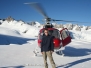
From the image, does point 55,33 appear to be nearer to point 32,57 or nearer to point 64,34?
point 64,34

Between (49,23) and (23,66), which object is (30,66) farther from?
(49,23)

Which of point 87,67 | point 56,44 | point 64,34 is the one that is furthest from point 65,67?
point 64,34

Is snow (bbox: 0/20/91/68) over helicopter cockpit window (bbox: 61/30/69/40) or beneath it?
beneath

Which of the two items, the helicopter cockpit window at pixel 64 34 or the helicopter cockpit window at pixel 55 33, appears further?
the helicopter cockpit window at pixel 64 34

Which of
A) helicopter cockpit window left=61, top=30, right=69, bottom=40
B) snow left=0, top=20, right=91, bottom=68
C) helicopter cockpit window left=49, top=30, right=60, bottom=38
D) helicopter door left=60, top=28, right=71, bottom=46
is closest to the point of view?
snow left=0, top=20, right=91, bottom=68

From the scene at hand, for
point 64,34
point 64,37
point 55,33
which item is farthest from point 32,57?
point 64,34

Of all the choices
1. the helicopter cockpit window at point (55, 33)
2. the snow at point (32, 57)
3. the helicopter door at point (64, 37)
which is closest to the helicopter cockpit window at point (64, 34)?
the helicopter door at point (64, 37)

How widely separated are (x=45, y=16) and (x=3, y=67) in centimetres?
438

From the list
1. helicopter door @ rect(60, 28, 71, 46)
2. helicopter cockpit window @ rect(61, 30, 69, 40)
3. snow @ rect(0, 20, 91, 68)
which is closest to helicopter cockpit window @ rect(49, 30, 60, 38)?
helicopter door @ rect(60, 28, 71, 46)

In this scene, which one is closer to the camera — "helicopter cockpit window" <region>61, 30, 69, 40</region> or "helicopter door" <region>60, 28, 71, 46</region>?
"helicopter door" <region>60, 28, 71, 46</region>

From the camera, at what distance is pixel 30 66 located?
7.78 m

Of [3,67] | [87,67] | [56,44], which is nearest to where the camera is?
[3,67]

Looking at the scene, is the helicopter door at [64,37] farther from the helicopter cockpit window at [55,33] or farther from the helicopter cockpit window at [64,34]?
the helicopter cockpit window at [55,33]

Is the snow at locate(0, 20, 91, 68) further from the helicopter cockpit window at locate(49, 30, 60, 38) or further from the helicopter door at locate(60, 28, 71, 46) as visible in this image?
the helicopter cockpit window at locate(49, 30, 60, 38)
